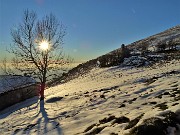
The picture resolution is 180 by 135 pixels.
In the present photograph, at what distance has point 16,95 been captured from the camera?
25.8 m

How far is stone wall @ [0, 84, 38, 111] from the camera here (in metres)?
24.1

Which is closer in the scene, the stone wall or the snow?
the stone wall

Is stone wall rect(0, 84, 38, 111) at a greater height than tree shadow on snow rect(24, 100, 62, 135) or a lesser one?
greater

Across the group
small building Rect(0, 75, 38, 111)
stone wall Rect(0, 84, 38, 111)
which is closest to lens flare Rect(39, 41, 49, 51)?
small building Rect(0, 75, 38, 111)

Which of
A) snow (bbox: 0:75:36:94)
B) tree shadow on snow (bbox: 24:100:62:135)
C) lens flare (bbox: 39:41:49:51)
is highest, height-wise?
lens flare (bbox: 39:41:49:51)

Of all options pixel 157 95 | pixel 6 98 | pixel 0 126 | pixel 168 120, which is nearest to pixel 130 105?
pixel 157 95

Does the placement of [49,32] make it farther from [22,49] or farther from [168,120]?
[168,120]

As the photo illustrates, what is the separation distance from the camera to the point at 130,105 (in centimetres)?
1103

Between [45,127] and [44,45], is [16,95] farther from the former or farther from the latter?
[45,127]

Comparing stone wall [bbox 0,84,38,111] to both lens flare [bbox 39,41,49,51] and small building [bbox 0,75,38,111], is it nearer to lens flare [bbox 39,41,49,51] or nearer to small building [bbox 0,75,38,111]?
small building [bbox 0,75,38,111]

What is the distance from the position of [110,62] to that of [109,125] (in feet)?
95.6

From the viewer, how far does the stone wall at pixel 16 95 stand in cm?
2409

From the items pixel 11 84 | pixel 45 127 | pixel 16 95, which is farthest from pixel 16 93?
pixel 45 127

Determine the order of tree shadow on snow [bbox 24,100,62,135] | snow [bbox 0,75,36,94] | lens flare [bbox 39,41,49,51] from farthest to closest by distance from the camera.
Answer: snow [bbox 0,75,36,94]
lens flare [bbox 39,41,49,51]
tree shadow on snow [bbox 24,100,62,135]
